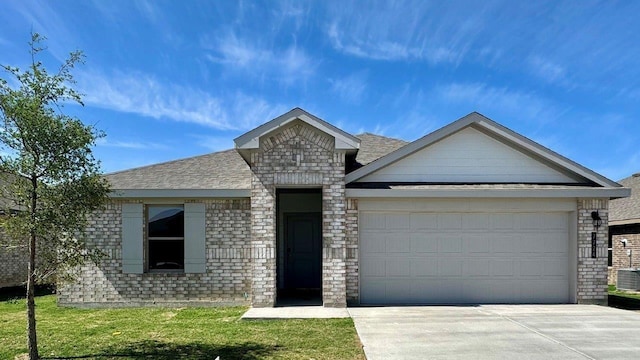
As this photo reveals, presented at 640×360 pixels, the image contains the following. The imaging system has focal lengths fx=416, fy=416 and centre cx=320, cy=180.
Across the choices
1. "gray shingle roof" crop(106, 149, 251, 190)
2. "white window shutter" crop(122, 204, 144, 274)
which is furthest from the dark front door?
"white window shutter" crop(122, 204, 144, 274)

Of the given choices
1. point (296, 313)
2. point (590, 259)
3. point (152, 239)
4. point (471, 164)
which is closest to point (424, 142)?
point (471, 164)

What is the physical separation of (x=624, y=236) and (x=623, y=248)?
0.45m

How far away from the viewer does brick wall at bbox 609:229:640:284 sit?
48.4 ft

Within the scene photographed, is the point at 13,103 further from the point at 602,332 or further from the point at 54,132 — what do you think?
the point at 602,332

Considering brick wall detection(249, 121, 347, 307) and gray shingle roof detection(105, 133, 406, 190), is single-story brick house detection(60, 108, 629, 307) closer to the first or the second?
brick wall detection(249, 121, 347, 307)

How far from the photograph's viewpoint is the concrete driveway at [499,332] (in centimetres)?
623

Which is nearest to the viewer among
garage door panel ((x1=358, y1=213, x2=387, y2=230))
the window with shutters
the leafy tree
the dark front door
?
the leafy tree

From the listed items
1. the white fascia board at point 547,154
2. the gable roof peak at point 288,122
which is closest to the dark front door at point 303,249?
the gable roof peak at point 288,122

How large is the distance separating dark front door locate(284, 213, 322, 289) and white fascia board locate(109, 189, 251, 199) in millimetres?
2910

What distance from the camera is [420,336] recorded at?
7047 millimetres

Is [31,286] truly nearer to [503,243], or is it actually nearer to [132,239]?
[132,239]

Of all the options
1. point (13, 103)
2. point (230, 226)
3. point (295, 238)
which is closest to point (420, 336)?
point (230, 226)

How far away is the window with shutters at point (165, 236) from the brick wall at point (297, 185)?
2140 mm

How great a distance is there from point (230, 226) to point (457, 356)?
596 centimetres
